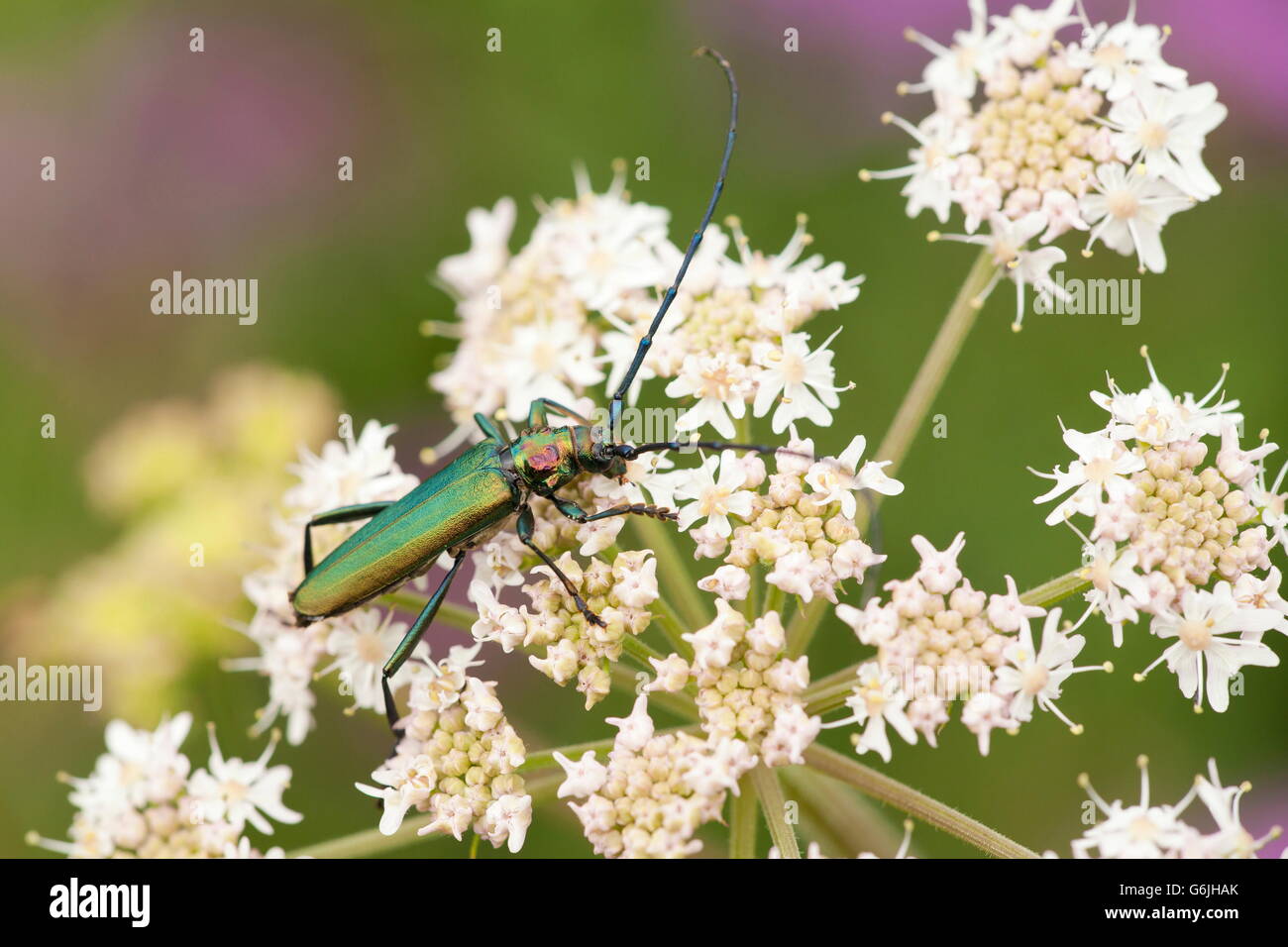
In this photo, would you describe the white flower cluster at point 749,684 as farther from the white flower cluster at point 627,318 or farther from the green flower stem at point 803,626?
the white flower cluster at point 627,318

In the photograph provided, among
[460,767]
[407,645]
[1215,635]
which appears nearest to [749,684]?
[460,767]

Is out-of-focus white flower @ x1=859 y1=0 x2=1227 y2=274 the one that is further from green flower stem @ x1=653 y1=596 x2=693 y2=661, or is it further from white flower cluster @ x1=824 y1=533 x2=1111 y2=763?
green flower stem @ x1=653 y1=596 x2=693 y2=661

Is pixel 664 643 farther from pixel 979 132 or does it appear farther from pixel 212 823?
pixel 979 132

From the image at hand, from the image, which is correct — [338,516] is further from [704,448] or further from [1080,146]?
[1080,146]

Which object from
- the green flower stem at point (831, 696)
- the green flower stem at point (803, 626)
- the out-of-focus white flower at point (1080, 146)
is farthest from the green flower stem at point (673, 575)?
the out-of-focus white flower at point (1080, 146)
